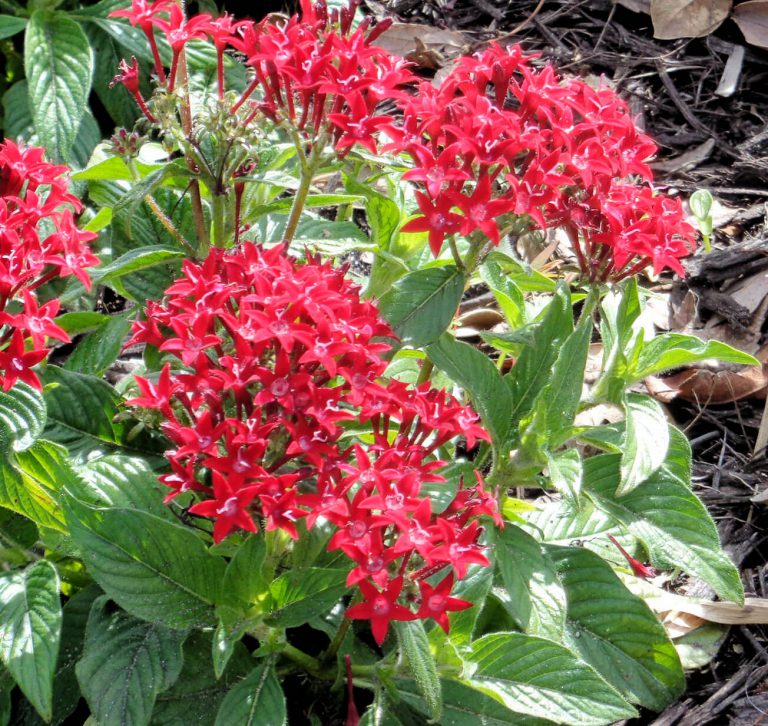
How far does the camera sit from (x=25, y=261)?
179cm

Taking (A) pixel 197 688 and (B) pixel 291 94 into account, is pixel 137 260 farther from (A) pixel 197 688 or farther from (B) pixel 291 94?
(A) pixel 197 688

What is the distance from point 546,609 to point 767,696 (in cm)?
70

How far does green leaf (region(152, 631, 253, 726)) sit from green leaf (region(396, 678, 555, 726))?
0.34 meters

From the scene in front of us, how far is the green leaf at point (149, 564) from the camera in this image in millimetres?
1743

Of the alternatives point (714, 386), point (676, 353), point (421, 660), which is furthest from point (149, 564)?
point (714, 386)

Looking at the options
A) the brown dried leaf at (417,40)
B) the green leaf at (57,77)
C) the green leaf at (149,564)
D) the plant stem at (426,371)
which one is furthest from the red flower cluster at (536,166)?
the brown dried leaf at (417,40)

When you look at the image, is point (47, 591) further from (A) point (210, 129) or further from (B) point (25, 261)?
(A) point (210, 129)

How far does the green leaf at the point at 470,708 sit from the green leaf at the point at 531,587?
0.62 feet

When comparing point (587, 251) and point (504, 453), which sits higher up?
point (587, 251)

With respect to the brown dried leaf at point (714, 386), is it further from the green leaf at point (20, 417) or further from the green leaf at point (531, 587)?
the green leaf at point (20, 417)

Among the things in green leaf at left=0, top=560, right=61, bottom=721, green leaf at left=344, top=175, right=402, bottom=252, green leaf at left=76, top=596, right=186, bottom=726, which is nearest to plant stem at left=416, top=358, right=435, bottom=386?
green leaf at left=344, top=175, right=402, bottom=252

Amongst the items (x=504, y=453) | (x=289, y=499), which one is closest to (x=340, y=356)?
(x=289, y=499)

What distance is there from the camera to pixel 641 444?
1.87 meters

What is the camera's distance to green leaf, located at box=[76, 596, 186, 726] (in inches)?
67.3
